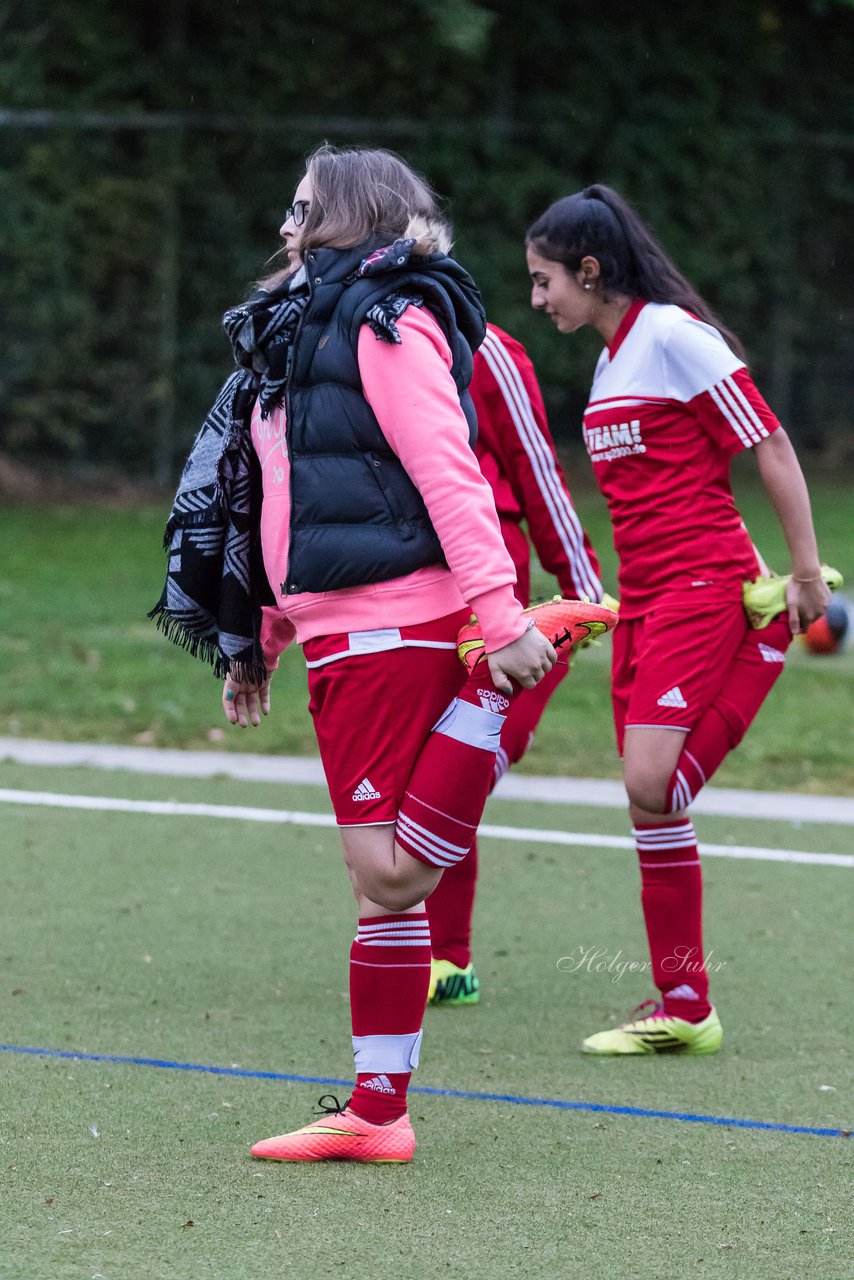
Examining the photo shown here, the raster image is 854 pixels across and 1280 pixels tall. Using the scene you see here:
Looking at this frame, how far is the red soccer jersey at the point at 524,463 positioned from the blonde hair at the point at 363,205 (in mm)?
1252

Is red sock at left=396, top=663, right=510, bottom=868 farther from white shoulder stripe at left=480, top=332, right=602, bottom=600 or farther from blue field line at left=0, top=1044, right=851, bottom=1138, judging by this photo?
white shoulder stripe at left=480, top=332, right=602, bottom=600

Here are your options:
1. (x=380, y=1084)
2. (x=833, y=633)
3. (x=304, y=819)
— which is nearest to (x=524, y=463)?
(x=380, y=1084)

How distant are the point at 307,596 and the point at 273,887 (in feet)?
8.88

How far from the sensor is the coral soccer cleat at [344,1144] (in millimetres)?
3580

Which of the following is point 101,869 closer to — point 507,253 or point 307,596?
point 307,596

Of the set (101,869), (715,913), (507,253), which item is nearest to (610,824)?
(715,913)

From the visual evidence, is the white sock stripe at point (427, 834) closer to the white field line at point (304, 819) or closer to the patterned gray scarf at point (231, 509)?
the patterned gray scarf at point (231, 509)

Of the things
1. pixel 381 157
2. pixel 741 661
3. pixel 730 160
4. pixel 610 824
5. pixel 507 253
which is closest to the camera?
pixel 381 157

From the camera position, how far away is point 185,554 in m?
3.63

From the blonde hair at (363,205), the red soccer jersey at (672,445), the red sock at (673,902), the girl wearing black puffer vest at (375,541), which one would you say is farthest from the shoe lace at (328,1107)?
the blonde hair at (363,205)

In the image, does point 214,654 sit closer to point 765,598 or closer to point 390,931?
point 390,931

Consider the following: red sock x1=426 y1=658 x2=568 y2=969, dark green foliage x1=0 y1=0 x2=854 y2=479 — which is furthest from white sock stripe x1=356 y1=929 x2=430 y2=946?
dark green foliage x1=0 y1=0 x2=854 y2=479

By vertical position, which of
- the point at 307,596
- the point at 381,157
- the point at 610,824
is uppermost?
the point at 381,157

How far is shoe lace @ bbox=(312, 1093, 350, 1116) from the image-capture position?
3709mm
